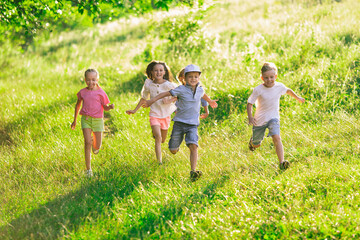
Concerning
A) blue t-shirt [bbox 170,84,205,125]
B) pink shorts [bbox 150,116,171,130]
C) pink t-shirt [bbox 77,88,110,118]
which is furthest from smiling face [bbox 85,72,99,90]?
blue t-shirt [bbox 170,84,205,125]

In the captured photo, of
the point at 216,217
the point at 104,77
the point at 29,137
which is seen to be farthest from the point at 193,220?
the point at 104,77

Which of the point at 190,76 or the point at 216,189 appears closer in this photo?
the point at 216,189

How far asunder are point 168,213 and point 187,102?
5.66 ft

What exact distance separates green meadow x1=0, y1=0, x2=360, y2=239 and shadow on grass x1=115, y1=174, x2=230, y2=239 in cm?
2

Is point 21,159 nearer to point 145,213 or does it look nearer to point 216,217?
point 145,213

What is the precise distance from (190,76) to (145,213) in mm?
2048

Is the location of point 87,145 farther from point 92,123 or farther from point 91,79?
point 91,79

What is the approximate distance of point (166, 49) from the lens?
488 inches

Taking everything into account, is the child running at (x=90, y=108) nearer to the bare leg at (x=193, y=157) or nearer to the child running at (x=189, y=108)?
the child running at (x=189, y=108)

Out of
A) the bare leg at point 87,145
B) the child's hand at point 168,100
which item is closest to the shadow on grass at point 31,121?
the bare leg at point 87,145

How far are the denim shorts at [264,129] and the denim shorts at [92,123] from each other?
2.37 meters

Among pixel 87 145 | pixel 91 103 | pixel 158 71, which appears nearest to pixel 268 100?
pixel 158 71

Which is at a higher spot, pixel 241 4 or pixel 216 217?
pixel 241 4

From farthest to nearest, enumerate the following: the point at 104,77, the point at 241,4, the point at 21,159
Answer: the point at 241,4, the point at 104,77, the point at 21,159
